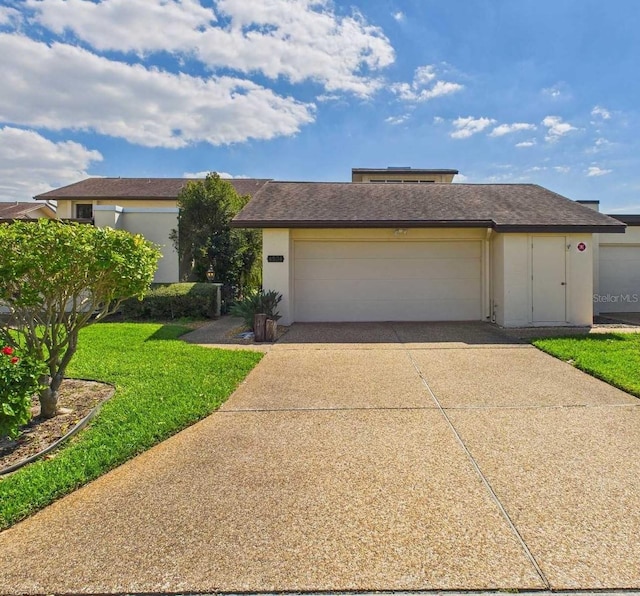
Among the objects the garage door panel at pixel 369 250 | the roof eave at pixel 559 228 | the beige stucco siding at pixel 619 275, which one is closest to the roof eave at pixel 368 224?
the roof eave at pixel 559 228

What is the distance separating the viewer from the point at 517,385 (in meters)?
6.22

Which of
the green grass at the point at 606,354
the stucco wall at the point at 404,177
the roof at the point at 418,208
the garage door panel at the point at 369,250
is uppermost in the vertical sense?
the stucco wall at the point at 404,177

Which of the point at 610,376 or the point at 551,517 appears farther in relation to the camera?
the point at 610,376

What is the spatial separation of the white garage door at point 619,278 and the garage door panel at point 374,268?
21.2 feet

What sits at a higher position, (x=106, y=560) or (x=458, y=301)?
(x=458, y=301)

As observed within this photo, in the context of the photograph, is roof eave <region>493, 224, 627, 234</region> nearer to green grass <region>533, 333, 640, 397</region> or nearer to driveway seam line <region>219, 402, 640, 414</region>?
green grass <region>533, 333, 640, 397</region>

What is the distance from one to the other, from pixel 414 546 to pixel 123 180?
31976 mm

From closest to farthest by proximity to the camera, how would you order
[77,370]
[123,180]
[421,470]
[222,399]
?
[421,470], [222,399], [77,370], [123,180]

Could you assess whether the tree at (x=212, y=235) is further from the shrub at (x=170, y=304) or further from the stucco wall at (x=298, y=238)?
the stucco wall at (x=298, y=238)

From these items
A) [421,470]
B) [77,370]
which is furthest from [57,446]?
[421,470]

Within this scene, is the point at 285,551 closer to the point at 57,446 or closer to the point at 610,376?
the point at 57,446

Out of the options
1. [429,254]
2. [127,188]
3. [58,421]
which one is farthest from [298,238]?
[127,188]

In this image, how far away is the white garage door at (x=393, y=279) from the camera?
12945 millimetres

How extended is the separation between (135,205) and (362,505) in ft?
86.0
